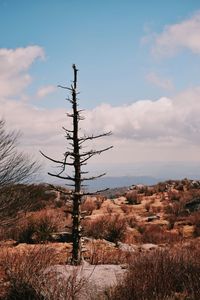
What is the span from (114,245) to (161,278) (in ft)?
26.2

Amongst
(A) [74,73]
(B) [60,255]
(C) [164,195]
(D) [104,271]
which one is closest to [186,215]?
(C) [164,195]

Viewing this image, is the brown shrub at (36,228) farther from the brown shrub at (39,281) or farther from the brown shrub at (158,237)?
the brown shrub at (39,281)

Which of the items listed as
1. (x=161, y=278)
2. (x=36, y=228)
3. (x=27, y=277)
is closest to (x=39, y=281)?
(x=27, y=277)

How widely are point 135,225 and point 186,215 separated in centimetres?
437

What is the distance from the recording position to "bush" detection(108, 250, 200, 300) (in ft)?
17.7

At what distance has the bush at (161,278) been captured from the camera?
5.41 meters

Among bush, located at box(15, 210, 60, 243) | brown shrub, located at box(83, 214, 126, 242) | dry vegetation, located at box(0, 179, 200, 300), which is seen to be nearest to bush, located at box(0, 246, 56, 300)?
dry vegetation, located at box(0, 179, 200, 300)

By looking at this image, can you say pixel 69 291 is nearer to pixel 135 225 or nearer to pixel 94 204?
pixel 135 225

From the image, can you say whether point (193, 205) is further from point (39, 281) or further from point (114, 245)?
point (39, 281)

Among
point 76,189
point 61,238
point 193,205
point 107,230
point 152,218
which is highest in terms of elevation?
point 76,189

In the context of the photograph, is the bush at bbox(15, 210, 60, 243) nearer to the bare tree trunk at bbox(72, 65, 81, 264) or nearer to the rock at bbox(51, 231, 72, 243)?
the rock at bbox(51, 231, 72, 243)

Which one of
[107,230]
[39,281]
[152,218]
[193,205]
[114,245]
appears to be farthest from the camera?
[193,205]

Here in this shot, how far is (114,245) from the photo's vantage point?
13789 millimetres

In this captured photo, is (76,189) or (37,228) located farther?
(37,228)
